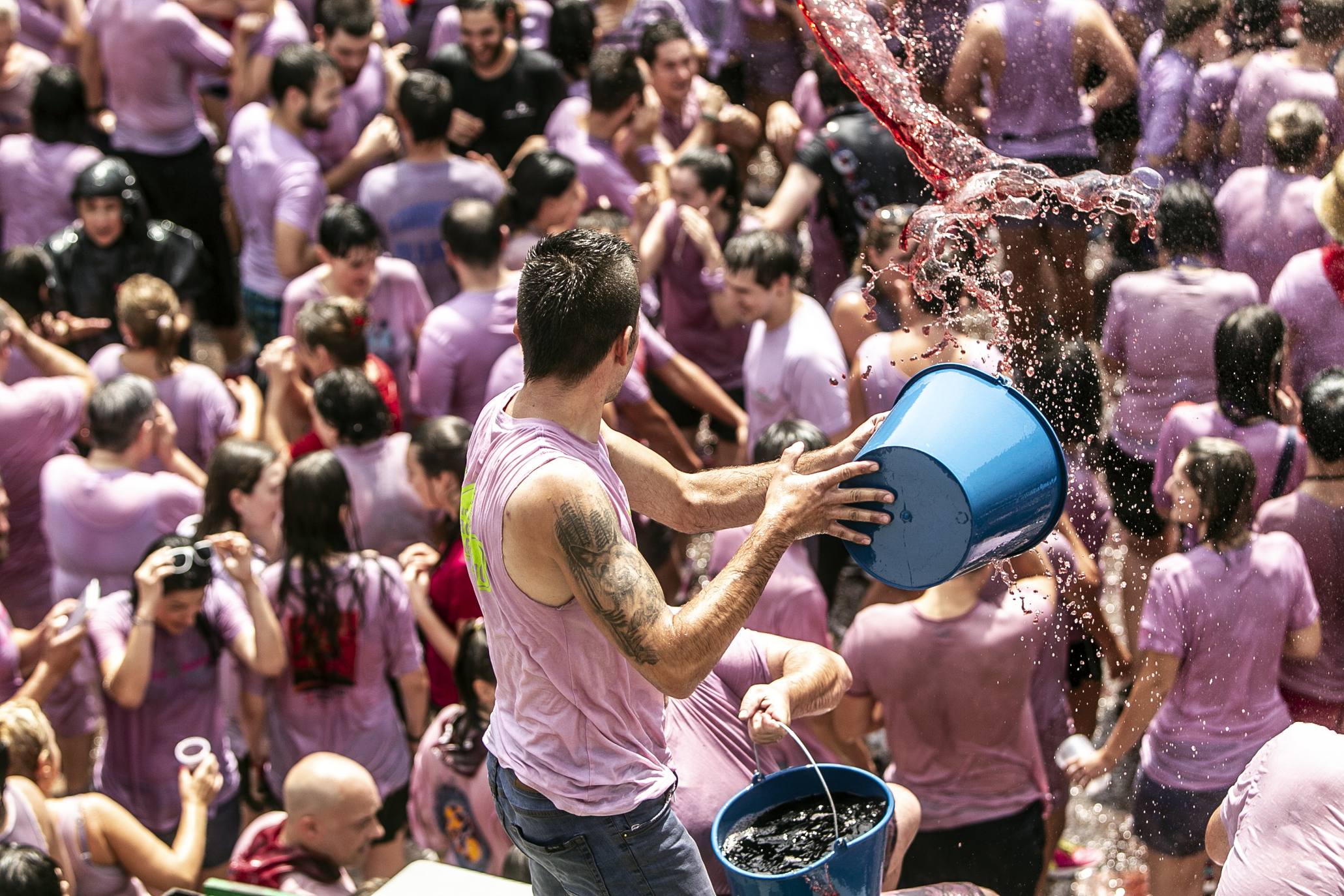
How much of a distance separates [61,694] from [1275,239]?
421 cm

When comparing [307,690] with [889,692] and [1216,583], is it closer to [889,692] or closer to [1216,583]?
[889,692]

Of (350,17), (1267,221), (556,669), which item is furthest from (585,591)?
(350,17)

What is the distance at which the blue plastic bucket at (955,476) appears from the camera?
2.70m

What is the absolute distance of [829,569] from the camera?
17.7ft

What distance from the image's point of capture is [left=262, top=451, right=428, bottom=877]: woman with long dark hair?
4426 millimetres

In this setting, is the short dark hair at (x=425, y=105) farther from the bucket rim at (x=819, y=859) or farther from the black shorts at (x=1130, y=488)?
the bucket rim at (x=819, y=859)

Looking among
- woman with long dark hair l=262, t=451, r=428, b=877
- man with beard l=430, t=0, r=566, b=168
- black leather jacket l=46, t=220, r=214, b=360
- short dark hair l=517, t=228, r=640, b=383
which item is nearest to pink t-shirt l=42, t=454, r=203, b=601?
woman with long dark hair l=262, t=451, r=428, b=877

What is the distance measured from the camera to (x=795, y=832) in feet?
9.29

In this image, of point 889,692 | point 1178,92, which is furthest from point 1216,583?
point 1178,92

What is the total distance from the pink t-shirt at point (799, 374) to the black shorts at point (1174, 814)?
1551 millimetres

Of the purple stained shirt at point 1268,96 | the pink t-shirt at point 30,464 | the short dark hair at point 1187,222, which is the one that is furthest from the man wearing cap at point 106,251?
Result: the purple stained shirt at point 1268,96

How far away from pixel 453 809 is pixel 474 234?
2.14m

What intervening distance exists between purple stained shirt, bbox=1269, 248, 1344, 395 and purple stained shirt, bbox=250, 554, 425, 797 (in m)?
2.81

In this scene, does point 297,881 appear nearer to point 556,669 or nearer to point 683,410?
point 556,669
